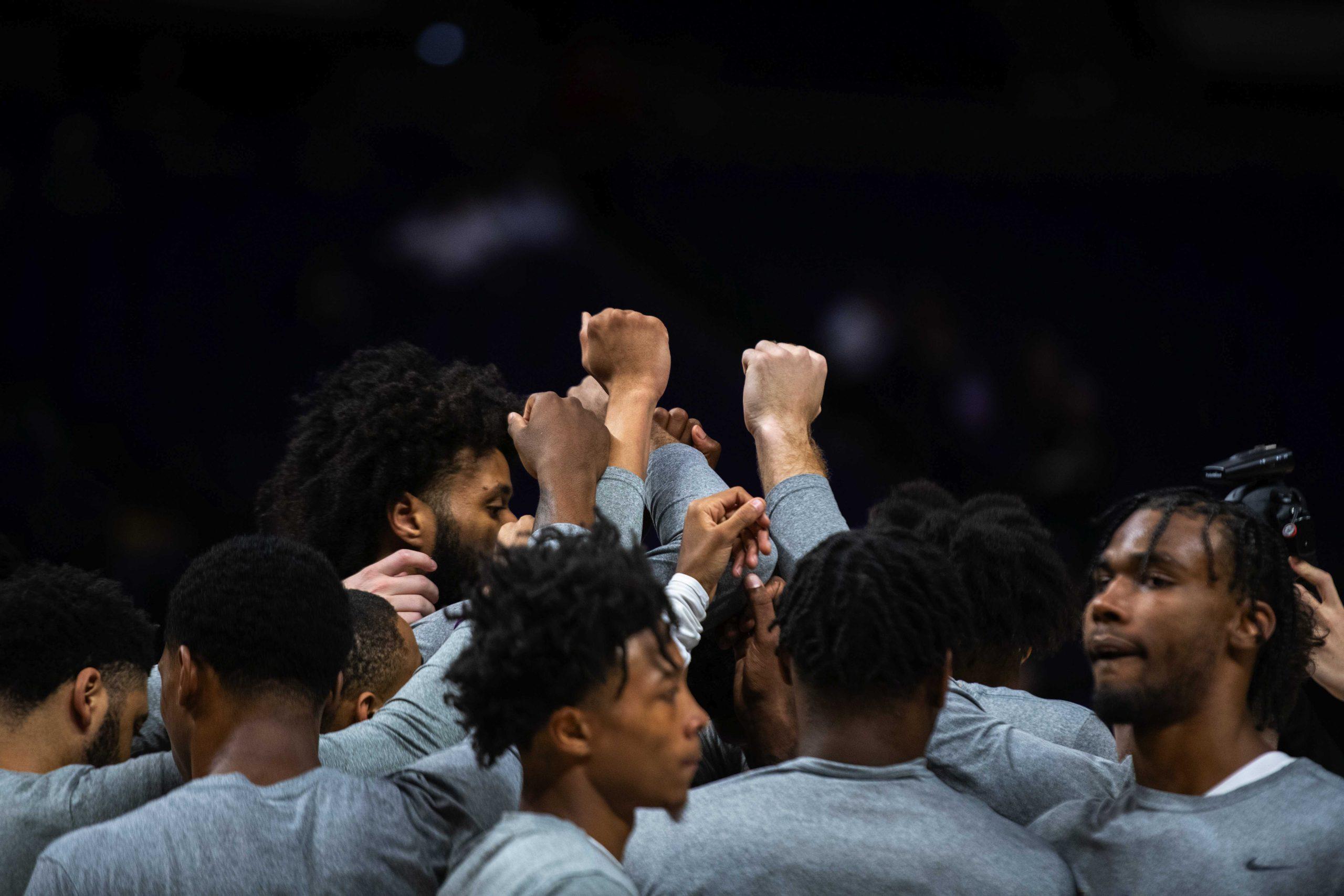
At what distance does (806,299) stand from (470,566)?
7.27 feet

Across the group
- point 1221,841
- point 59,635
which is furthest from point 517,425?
point 1221,841

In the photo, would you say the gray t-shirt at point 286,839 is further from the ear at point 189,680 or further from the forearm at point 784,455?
the forearm at point 784,455

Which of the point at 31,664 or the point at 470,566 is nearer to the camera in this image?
the point at 31,664

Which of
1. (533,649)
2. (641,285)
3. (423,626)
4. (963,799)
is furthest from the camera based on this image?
(641,285)

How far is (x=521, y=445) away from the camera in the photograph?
1.96 m

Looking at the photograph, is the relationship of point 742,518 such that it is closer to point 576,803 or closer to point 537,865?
point 576,803

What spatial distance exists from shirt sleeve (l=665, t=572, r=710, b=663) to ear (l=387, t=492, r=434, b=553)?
98 cm

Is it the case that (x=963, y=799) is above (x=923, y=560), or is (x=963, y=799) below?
below

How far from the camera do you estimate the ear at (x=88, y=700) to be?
6.34 ft

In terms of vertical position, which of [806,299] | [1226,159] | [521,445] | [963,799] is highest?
[1226,159]

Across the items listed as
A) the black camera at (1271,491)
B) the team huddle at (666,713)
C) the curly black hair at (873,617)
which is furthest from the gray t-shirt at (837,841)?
the black camera at (1271,491)

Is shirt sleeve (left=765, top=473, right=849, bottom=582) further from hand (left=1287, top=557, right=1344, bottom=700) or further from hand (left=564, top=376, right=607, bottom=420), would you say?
hand (left=1287, top=557, right=1344, bottom=700)

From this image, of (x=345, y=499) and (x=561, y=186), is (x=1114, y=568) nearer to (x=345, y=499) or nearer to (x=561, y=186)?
(x=345, y=499)

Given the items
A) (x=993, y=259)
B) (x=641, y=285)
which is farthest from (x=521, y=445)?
(x=993, y=259)
